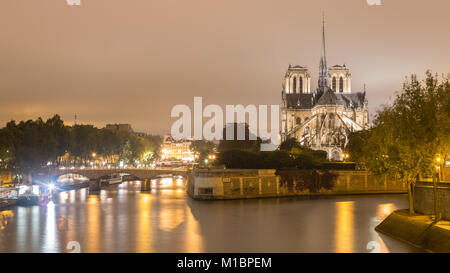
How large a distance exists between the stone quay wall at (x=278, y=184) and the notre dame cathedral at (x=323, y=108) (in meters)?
28.0

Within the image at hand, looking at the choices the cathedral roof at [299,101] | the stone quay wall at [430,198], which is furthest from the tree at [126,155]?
the stone quay wall at [430,198]

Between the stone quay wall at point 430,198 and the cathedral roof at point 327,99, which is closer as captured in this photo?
the stone quay wall at point 430,198

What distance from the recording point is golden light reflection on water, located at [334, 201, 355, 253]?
931 inches

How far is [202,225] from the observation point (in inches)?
1180

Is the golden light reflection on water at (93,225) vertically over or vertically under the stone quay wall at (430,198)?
under

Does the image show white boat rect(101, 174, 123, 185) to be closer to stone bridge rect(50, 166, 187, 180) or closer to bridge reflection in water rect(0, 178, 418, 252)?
stone bridge rect(50, 166, 187, 180)

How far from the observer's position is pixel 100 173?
61.2 meters

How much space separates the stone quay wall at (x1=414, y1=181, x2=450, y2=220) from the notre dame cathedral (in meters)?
50.7

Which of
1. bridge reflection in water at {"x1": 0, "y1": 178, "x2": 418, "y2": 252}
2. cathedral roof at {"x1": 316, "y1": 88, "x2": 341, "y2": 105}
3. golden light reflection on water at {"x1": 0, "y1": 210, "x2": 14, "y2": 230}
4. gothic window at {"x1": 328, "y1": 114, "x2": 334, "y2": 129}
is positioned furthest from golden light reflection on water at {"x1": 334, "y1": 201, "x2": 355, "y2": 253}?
cathedral roof at {"x1": 316, "y1": 88, "x2": 341, "y2": 105}

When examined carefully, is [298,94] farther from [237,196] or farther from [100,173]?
[237,196]

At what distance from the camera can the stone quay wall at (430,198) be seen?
2198 centimetres

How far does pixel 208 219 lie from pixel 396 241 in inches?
489

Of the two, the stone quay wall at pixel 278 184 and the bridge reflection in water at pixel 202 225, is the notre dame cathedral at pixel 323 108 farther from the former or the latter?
the bridge reflection in water at pixel 202 225

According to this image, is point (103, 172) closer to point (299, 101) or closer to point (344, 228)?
point (344, 228)
